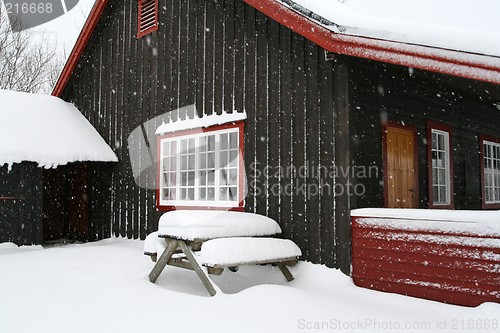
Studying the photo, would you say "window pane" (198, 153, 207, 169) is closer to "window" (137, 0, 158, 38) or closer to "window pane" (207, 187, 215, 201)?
"window pane" (207, 187, 215, 201)

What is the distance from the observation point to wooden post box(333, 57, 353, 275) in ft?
20.7

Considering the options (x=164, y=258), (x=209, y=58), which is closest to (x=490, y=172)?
(x=209, y=58)

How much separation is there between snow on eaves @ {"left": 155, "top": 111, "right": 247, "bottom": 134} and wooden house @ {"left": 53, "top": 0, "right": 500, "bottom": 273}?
0.11 meters

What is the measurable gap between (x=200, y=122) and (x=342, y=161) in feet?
10.4

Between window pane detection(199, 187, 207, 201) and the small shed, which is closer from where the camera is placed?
window pane detection(199, 187, 207, 201)

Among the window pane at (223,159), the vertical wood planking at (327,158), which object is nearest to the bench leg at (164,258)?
the vertical wood planking at (327,158)

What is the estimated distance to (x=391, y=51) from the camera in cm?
536

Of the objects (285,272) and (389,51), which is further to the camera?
(285,272)

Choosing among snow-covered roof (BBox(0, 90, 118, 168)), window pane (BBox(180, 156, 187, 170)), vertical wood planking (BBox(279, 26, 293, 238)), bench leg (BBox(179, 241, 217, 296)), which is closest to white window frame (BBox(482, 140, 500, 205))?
vertical wood planking (BBox(279, 26, 293, 238))

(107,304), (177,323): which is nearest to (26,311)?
(107,304)

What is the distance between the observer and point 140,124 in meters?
10.4

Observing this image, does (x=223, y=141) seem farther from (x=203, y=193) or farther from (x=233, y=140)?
(x=203, y=193)

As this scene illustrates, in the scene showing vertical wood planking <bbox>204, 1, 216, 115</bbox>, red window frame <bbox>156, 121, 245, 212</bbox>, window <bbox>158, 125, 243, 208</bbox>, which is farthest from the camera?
vertical wood planking <bbox>204, 1, 216, 115</bbox>

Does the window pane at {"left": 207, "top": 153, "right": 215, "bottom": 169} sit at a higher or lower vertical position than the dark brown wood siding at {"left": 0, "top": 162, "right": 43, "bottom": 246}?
higher
